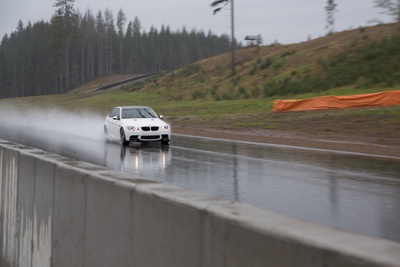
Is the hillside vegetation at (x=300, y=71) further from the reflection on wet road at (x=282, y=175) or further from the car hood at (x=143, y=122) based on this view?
the reflection on wet road at (x=282, y=175)

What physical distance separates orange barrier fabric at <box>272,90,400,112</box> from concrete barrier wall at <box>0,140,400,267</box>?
2279cm

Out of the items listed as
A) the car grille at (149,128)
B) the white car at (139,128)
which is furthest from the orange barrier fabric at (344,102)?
the car grille at (149,128)

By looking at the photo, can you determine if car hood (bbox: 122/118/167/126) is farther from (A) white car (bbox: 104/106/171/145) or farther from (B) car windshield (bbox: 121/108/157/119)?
(B) car windshield (bbox: 121/108/157/119)

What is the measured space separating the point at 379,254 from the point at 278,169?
1104 centimetres

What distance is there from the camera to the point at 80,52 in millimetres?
159375

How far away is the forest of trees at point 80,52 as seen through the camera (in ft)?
424

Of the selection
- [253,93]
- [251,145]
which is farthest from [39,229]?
[253,93]

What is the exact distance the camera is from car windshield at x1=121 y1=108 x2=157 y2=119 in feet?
70.3

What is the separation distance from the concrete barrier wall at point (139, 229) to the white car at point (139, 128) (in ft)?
39.9

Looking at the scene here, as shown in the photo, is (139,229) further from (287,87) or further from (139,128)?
(287,87)

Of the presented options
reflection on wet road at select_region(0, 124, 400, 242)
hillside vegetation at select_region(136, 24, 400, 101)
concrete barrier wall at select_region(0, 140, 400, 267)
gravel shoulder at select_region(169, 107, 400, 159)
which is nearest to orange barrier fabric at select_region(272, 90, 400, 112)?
gravel shoulder at select_region(169, 107, 400, 159)

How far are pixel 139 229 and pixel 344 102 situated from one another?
2615cm

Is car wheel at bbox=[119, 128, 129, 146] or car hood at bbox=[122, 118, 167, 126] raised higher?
car hood at bbox=[122, 118, 167, 126]

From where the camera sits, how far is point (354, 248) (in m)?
2.42
